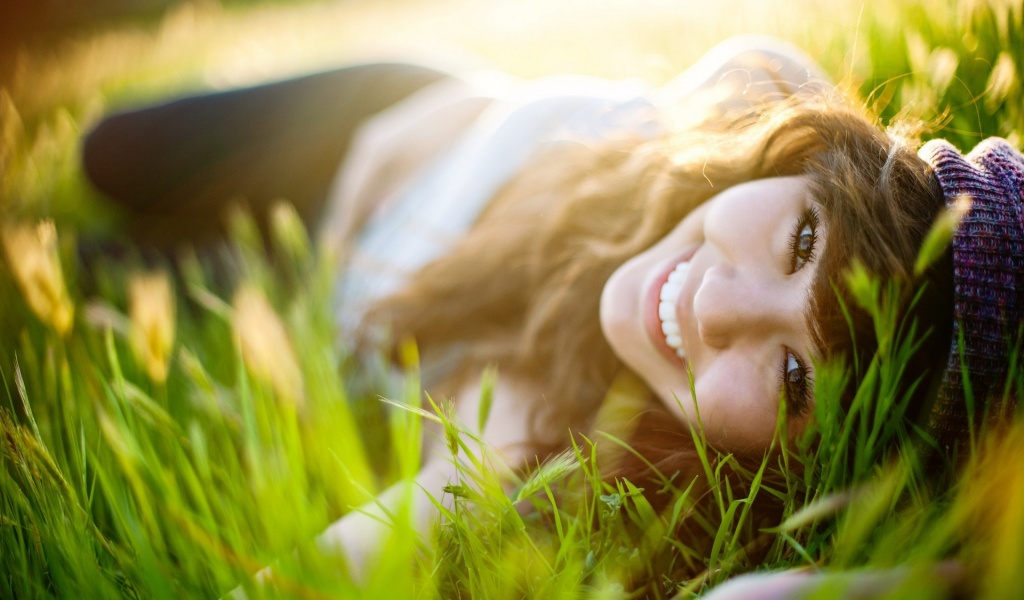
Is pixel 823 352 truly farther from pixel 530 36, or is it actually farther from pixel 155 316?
pixel 530 36

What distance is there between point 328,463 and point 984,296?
96 centimetres

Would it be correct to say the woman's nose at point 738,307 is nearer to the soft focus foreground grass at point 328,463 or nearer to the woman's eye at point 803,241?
the woman's eye at point 803,241

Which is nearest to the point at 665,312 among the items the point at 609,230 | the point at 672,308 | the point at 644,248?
the point at 672,308

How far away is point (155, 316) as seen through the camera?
2.56 feet

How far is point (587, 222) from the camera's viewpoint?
1.73 meters

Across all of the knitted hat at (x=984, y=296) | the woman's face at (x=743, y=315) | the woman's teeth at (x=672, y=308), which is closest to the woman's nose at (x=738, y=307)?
the woman's face at (x=743, y=315)

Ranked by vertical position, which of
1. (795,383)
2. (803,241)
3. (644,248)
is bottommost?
(795,383)

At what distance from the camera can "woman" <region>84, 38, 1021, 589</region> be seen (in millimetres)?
1066

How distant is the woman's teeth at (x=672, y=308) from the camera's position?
1247mm

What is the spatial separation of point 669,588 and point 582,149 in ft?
4.35

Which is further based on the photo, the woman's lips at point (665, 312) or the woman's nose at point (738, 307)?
the woman's lips at point (665, 312)

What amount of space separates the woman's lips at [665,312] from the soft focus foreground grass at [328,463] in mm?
244

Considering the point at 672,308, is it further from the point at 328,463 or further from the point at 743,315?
the point at 328,463

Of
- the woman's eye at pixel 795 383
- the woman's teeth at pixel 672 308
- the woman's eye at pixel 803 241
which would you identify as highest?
the woman's eye at pixel 803 241
